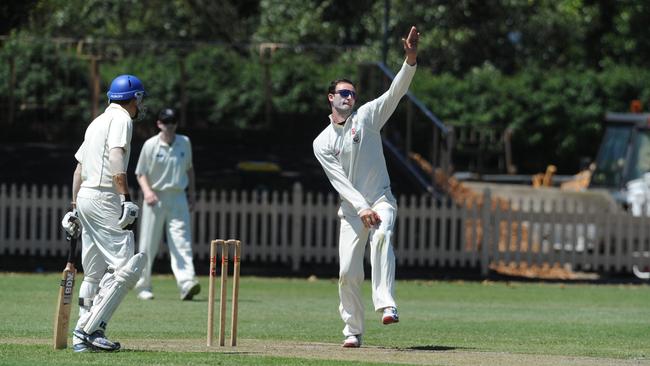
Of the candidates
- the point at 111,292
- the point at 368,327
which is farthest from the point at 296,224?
the point at 111,292

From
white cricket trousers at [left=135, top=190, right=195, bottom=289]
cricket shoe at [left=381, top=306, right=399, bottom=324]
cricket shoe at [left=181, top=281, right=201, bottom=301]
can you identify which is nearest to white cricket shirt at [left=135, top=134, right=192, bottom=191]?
white cricket trousers at [left=135, top=190, right=195, bottom=289]

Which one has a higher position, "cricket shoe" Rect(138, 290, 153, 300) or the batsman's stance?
the batsman's stance

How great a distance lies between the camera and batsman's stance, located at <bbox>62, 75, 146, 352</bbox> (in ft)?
34.4

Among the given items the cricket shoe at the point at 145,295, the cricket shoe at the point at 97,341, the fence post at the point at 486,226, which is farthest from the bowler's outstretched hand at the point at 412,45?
the fence post at the point at 486,226

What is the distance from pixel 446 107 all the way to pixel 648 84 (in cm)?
671

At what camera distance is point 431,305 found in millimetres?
17547

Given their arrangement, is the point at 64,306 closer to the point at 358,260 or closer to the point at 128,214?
A: the point at 128,214

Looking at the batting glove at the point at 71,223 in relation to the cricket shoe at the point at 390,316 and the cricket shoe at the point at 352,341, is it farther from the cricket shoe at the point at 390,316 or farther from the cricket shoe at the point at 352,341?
the cricket shoe at the point at 390,316

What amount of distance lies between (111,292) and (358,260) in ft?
6.70

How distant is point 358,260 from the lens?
11.4m

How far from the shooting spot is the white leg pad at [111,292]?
10.5 metres

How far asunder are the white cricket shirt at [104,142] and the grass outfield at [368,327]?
132cm

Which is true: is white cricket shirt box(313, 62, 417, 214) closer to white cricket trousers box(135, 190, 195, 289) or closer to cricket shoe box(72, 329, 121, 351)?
cricket shoe box(72, 329, 121, 351)

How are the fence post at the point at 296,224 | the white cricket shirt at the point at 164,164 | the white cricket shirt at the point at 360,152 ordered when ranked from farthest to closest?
the fence post at the point at 296,224 → the white cricket shirt at the point at 164,164 → the white cricket shirt at the point at 360,152
